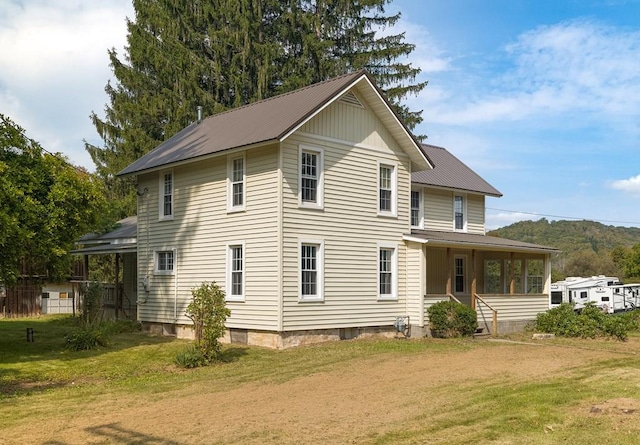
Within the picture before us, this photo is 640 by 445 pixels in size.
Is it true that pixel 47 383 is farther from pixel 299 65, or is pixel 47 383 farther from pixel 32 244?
pixel 299 65

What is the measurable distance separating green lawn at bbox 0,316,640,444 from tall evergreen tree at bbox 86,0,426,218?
22468mm

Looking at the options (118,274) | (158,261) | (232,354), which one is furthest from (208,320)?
(118,274)

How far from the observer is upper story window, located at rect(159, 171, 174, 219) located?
81.2ft

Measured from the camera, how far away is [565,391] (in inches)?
500

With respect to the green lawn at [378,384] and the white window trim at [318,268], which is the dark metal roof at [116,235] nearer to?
the green lawn at [378,384]

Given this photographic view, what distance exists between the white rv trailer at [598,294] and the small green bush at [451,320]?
1620 centimetres

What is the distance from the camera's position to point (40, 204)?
59.4 feet

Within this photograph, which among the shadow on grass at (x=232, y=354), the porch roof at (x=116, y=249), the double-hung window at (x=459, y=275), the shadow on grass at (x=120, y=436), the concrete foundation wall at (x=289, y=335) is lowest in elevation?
the shadow on grass at (x=232, y=354)

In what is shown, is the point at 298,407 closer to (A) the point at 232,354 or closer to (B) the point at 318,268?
(A) the point at 232,354

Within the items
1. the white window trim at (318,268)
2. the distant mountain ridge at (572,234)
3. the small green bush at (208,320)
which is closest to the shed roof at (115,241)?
the white window trim at (318,268)

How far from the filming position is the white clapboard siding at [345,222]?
2022 centimetres

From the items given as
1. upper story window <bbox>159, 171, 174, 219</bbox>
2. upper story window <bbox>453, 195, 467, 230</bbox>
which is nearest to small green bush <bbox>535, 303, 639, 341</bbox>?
upper story window <bbox>453, 195, 467, 230</bbox>

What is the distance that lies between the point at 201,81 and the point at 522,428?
3832cm

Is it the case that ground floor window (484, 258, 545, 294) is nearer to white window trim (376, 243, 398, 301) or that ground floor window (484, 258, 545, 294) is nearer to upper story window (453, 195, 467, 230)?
upper story window (453, 195, 467, 230)
